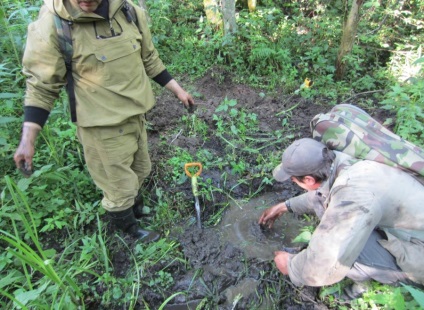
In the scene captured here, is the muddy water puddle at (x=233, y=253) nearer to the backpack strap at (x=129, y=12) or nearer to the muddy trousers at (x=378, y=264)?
the muddy trousers at (x=378, y=264)

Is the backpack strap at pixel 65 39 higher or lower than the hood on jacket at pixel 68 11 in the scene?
lower

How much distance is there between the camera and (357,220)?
173cm

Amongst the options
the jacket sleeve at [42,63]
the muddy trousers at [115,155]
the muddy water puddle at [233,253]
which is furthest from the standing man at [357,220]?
the jacket sleeve at [42,63]

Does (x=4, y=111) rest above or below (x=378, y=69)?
above

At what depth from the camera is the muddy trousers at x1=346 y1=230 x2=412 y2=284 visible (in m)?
2.04

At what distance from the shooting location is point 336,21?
16.6 feet

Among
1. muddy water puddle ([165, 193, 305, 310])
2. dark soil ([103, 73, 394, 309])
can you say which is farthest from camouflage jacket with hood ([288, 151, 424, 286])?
muddy water puddle ([165, 193, 305, 310])

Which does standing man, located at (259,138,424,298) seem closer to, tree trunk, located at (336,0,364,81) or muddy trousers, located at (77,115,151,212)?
muddy trousers, located at (77,115,151,212)

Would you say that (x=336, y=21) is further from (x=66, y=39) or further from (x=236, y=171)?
(x=66, y=39)

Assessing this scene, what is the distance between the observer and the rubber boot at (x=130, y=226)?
8.67 ft

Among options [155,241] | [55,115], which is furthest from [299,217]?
[55,115]

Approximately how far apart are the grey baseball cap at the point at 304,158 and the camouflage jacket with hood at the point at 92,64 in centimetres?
110

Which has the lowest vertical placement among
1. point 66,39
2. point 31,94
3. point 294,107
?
point 294,107

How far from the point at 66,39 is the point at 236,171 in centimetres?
200
